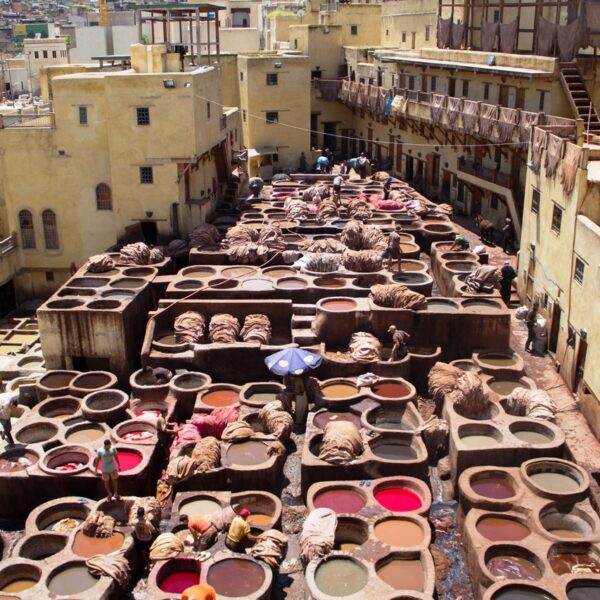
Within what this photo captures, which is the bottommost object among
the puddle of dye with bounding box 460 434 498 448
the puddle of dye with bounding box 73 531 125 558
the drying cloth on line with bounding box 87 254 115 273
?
the puddle of dye with bounding box 73 531 125 558

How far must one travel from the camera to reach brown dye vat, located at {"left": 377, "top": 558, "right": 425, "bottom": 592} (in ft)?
53.3

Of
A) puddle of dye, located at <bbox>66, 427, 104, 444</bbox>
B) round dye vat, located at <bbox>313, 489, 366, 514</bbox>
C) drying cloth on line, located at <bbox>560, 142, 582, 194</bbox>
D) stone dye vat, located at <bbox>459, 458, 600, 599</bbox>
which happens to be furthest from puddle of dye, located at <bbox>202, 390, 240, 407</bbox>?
drying cloth on line, located at <bbox>560, 142, 582, 194</bbox>

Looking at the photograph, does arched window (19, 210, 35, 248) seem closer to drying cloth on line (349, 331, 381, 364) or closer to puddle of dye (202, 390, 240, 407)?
puddle of dye (202, 390, 240, 407)

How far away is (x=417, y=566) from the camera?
55.0 ft

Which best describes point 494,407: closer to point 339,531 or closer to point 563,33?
point 339,531

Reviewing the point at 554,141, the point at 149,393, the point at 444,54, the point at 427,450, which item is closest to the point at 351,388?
the point at 427,450

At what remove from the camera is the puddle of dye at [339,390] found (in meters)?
23.5

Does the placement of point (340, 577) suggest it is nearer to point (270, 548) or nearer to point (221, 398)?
point (270, 548)

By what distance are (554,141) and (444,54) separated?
1766 cm

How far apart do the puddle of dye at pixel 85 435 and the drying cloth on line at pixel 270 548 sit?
23.7 ft

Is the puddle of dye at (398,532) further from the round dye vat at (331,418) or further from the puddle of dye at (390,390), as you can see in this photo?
the puddle of dye at (390,390)

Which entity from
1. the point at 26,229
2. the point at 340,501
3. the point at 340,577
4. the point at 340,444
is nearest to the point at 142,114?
the point at 26,229

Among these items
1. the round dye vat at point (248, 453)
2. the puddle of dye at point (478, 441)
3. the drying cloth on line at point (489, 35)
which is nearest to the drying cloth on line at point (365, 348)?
the puddle of dye at point (478, 441)

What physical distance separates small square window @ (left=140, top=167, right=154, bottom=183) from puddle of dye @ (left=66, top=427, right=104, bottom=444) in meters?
14.4
